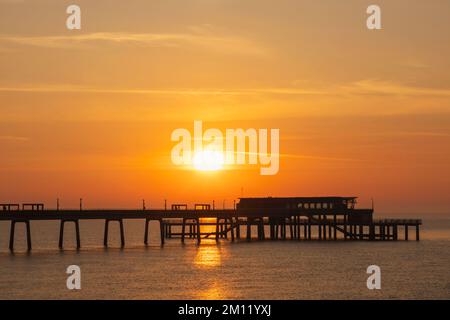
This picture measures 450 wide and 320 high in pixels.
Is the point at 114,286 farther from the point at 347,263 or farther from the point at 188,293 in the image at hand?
the point at 347,263

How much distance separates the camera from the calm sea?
8250 cm

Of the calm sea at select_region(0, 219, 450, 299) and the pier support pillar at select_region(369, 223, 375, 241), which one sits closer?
the calm sea at select_region(0, 219, 450, 299)

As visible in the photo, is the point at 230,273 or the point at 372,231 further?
the point at 372,231

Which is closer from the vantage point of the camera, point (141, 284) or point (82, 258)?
point (141, 284)

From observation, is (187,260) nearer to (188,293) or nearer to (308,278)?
(308,278)

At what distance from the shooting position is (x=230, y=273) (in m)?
100

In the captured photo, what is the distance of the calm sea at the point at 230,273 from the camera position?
8250 cm

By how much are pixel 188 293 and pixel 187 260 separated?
36.9 m

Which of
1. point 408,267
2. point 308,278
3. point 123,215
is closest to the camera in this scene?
point 308,278

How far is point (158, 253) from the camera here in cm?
13262

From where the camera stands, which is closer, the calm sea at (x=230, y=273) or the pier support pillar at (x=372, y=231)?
the calm sea at (x=230, y=273)
